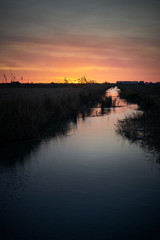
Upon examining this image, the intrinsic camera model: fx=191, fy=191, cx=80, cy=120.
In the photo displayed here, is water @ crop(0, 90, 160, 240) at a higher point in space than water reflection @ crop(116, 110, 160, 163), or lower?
lower

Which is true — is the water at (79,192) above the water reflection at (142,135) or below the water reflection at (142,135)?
below

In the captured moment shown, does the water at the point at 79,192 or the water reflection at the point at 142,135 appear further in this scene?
the water reflection at the point at 142,135

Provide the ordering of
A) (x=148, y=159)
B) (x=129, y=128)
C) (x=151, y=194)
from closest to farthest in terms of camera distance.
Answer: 1. (x=151, y=194)
2. (x=148, y=159)
3. (x=129, y=128)

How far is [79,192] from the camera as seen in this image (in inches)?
149

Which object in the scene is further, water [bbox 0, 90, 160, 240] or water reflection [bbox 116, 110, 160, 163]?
water reflection [bbox 116, 110, 160, 163]

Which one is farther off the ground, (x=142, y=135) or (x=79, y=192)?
(x=142, y=135)

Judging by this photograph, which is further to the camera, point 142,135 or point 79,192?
point 142,135

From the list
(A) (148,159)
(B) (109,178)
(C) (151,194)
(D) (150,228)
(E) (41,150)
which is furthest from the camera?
(E) (41,150)

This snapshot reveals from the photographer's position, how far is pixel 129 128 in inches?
325

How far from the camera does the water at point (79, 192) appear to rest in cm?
282

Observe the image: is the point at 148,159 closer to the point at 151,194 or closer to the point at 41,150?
the point at 151,194

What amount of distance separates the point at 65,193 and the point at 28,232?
3.67ft

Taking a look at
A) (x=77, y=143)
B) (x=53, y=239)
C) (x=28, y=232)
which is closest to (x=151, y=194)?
(x=53, y=239)

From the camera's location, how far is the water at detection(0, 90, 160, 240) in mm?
2820
